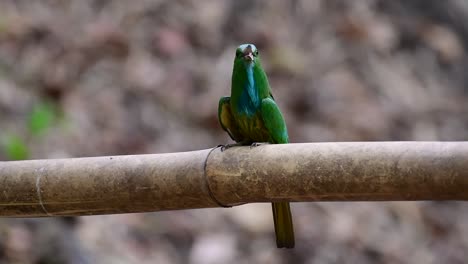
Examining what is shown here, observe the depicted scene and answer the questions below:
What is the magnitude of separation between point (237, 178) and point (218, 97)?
4097 millimetres

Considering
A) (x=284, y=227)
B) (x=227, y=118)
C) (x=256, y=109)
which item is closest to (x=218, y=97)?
(x=227, y=118)

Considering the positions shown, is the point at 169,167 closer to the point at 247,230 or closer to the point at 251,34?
the point at 247,230

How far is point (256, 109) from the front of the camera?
10.3ft

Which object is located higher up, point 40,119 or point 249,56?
point 40,119

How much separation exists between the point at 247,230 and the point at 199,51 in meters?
1.81

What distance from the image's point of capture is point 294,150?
8.21 ft

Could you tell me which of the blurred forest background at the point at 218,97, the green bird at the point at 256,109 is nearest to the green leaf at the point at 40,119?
the blurred forest background at the point at 218,97

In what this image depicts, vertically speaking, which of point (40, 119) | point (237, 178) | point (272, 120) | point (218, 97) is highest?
point (218, 97)

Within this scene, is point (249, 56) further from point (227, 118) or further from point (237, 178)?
point (237, 178)

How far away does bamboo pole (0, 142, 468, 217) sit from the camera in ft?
7.52

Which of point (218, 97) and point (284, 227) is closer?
point (284, 227)

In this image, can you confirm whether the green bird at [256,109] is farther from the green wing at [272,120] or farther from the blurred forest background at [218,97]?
the blurred forest background at [218,97]

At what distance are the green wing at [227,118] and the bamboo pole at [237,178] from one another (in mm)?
556

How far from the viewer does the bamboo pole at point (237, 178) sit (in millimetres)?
2293
